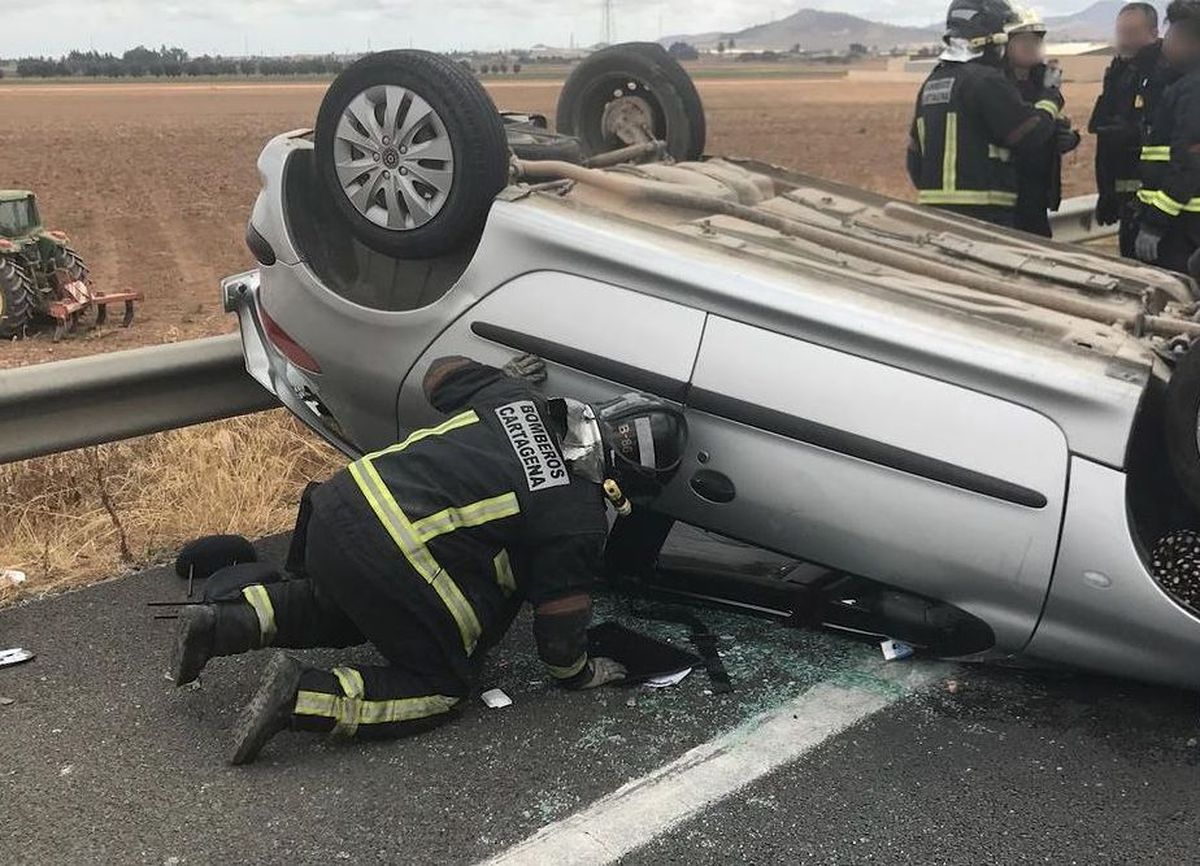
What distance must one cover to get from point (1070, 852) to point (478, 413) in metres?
1.56

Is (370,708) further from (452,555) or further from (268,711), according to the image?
(452,555)

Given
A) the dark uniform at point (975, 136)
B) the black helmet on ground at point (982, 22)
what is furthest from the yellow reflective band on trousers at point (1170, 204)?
the black helmet on ground at point (982, 22)

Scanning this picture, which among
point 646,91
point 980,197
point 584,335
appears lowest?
point 584,335

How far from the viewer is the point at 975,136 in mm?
5020

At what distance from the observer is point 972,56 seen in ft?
16.4

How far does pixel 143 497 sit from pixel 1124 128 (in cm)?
483

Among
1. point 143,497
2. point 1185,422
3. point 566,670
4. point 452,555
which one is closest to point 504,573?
point 452,555

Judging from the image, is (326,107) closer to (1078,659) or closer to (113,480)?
(113,480)

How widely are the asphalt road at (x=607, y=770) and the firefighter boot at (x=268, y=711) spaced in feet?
0.18

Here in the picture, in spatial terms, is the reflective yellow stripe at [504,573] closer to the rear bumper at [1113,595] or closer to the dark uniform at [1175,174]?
the rear bumper at [1113,595]

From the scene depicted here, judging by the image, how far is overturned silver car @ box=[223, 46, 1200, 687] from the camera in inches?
105

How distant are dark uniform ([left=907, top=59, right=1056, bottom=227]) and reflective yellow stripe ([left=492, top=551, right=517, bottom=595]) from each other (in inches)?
126

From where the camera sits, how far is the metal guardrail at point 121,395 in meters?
3.48

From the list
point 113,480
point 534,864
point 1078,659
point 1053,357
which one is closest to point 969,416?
point 1053,357
